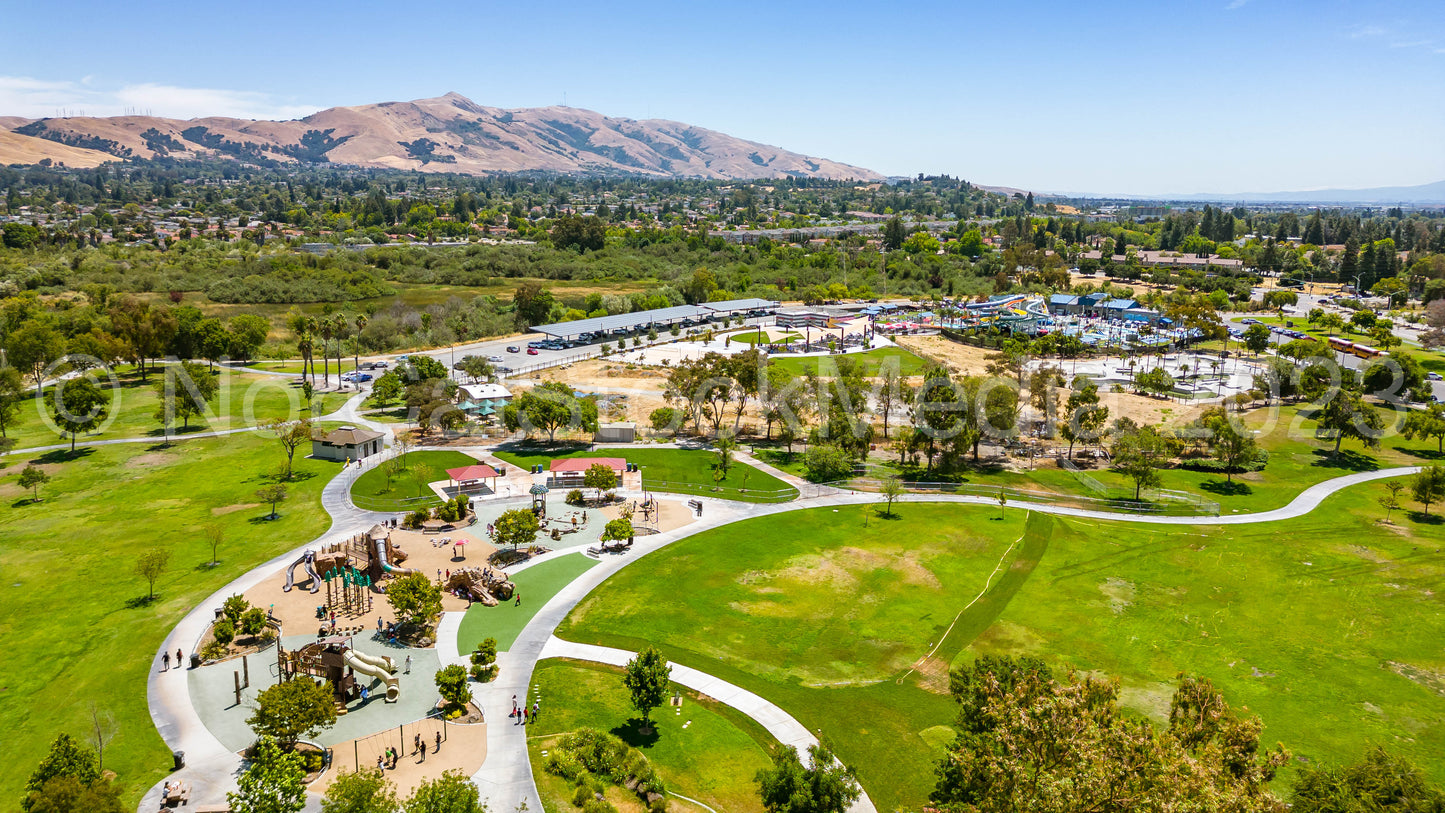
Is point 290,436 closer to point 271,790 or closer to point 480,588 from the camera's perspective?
point 480,588

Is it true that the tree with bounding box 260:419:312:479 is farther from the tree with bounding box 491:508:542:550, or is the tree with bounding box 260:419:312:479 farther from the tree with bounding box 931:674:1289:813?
the tree with bounding box 931:674:1289:813

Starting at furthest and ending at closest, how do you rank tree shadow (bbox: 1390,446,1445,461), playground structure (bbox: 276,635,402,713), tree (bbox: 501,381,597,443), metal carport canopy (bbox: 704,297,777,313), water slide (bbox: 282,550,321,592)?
metal carport canopy (bbox: 704,297,777,313)
tree shadow (bbox: 1390,446,1445,461)
tree (bbox: 501,381,597,443)
water slide (bbox: 282,550,321,592)
playground structure (bbox: 276,635,402,713)

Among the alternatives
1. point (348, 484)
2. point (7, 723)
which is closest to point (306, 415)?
point (348, 484)

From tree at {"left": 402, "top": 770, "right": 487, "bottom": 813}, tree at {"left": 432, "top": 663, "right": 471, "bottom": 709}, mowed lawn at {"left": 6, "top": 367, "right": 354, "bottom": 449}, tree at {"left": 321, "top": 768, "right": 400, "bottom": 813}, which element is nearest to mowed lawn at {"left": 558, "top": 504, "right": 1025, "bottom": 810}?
tree at {"left": 432, "top": 663, "right": 471, "bottom": 709}

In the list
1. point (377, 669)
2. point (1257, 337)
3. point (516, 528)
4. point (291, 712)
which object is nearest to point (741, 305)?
point (1257, 337)

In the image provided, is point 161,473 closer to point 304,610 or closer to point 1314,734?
point 304,610

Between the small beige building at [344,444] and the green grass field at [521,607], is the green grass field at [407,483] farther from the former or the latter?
the green grass field at [521,607]
